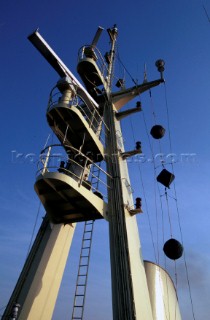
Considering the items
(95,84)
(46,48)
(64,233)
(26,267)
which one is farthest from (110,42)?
(26,267)

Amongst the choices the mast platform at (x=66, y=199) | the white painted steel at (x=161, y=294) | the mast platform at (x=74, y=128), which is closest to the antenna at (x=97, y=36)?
the mast platform at (x=74, y=128)

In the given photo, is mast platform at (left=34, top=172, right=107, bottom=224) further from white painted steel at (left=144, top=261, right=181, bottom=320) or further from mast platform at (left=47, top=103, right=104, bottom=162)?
white painted steel at (left=144, top=261, right=181, bottom=320)

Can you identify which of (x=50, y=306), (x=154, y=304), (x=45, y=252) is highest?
(x=45, y=252)

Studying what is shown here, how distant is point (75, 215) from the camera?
8.50 metres

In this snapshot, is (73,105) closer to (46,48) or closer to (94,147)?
(94,147)

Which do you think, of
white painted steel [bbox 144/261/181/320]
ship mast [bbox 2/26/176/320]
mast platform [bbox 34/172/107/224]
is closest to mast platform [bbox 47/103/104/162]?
ship mast [bbox 2/26/176/320]

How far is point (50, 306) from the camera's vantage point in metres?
7.41

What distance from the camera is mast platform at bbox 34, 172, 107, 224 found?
7.49 m

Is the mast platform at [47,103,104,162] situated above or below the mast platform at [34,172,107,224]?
above

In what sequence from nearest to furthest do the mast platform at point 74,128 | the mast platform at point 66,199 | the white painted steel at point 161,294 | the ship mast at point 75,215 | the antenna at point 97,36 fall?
the ship mast at point 75,215
the mast platform at point 66,199
the white painted steel at point 161,294
the mast platform at point 74,128
the antenna at point 97,36

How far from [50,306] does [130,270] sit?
2512mm

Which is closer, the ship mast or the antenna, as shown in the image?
the ship mast

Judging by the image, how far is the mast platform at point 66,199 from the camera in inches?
295

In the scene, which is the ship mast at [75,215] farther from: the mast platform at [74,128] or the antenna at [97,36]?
the antenna at [97,36]
